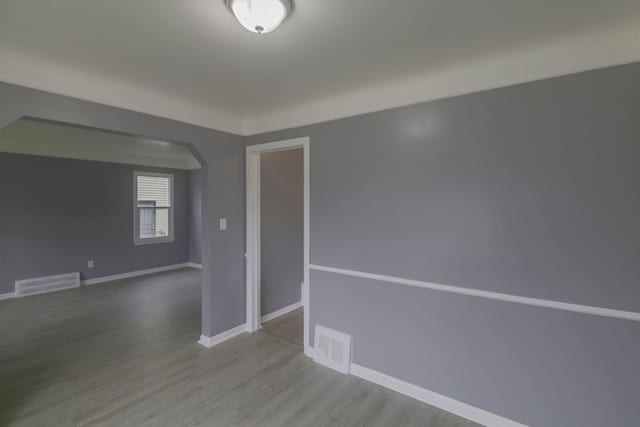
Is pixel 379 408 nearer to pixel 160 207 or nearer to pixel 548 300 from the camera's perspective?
pixel 548 300

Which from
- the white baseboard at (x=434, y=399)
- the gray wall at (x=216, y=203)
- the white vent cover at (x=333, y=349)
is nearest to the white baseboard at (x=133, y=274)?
the gray wall at (x=216, y=203)

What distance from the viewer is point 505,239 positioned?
1.90m

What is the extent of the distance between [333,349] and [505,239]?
5.86 ft

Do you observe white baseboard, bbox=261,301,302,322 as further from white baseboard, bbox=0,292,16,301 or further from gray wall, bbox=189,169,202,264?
white baseboard, bbox=0,292,16,301

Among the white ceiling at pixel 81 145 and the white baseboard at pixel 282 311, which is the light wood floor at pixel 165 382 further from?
the white ceiling at pixel 81 145

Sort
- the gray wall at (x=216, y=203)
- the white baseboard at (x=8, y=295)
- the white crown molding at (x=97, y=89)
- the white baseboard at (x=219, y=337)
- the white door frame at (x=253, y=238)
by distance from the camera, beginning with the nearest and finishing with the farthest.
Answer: the white crown molding at (x=97, y=89) < the gray wall at (x=216, y=203) < the white baseboard at (x=219, y=337) < the white door frame at (x=253, y=238) < the white baseboard at (x=8, y=295)

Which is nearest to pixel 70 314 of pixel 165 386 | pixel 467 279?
pixel 165 386

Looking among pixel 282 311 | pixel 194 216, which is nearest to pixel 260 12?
pixel 282 311

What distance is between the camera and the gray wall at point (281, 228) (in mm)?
3678

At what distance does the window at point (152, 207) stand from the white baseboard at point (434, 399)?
564 centimetres

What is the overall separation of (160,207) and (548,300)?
7.00 metres

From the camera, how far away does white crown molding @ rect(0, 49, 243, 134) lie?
1.88 metres

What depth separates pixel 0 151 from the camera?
439cm

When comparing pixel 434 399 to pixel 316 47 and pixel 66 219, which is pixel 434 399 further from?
pixel 66 219
